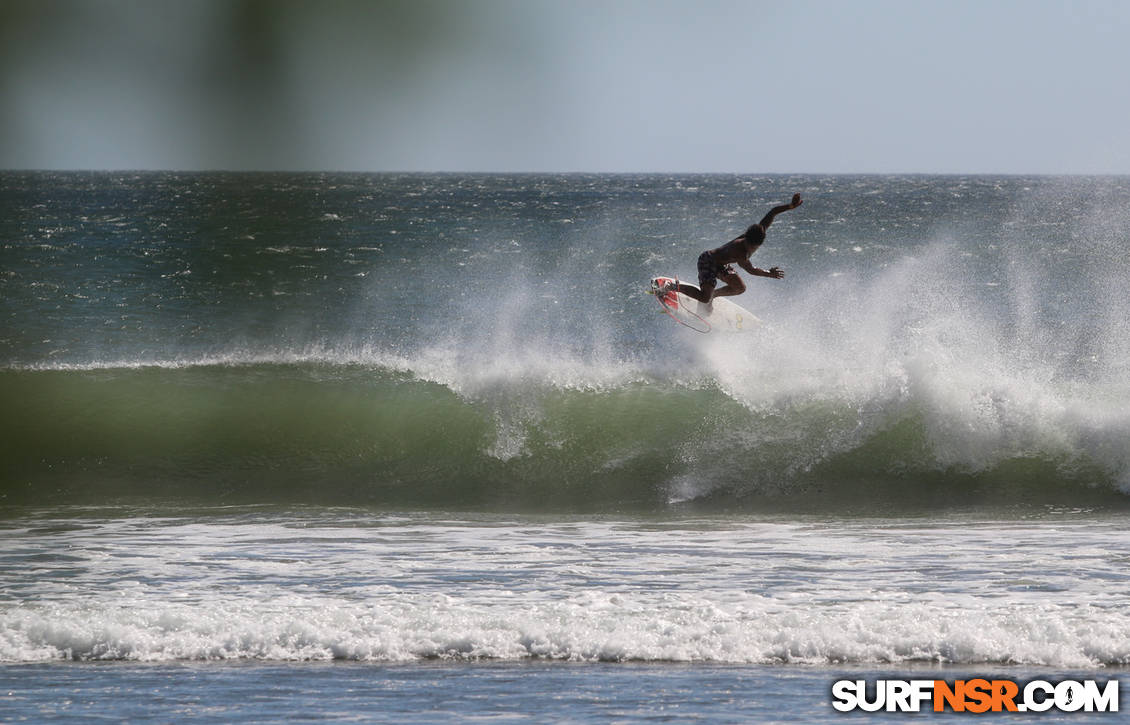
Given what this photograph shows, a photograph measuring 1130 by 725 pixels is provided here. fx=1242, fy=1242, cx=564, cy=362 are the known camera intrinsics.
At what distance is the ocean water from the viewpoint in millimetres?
2119

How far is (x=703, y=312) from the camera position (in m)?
15.2

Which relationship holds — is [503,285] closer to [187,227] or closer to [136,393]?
[136,393]

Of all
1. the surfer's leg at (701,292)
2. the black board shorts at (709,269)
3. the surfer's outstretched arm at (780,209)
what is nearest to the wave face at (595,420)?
the black board shorts at (709,269)

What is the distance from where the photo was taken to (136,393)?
54.0 ft

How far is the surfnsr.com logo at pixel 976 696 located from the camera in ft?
19.2

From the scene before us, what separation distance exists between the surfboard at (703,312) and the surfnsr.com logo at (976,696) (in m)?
8.33

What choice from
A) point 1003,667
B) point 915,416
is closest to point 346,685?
point 1003,667

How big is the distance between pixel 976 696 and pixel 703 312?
30.4 feet

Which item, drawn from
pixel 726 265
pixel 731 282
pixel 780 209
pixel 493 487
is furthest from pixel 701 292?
pixel 780 209

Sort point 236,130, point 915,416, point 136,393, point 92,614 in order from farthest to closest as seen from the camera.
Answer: point 136,393
point 915,416
point 92,614
point 236,130

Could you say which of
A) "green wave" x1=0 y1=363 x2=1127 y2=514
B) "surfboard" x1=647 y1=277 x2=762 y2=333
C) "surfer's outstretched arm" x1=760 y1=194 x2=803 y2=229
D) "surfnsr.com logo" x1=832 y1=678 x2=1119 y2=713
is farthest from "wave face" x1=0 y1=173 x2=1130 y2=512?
"surfnsr.com logo" x1=832 y1=678 x2=1119 y2=713

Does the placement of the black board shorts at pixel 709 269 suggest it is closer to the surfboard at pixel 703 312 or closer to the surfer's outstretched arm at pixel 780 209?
the surfboard at pixel 703 312

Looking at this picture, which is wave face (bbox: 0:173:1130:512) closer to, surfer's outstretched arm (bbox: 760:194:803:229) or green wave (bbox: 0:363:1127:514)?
green wave (bbox: 0:363:1127:514)

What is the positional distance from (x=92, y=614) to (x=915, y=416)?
10.00 m
